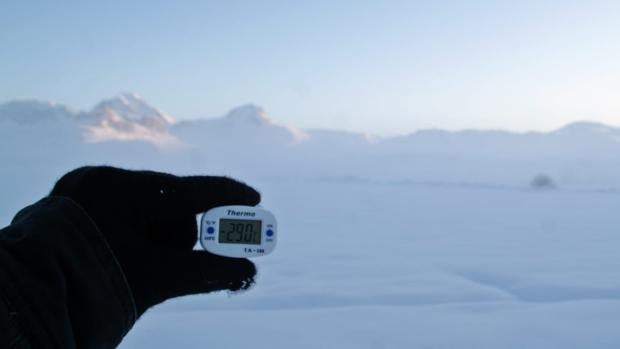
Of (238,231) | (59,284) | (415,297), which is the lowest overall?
(415,297)

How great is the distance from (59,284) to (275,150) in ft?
232

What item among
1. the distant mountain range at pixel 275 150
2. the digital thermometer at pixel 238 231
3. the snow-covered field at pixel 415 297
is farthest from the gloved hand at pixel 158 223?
the distant mountain range at pixel 275 150

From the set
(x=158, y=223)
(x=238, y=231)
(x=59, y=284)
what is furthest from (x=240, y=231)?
(x=59, y=284)

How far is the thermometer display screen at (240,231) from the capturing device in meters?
1.74

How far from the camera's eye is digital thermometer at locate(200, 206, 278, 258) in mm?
1733

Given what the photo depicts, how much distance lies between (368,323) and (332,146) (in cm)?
8010

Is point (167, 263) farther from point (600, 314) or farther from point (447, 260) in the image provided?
point (447, 260)

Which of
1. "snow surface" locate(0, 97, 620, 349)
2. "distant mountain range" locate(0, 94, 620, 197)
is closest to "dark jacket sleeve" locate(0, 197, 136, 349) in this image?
"snow surface" locate(0, 97, 620, 349)

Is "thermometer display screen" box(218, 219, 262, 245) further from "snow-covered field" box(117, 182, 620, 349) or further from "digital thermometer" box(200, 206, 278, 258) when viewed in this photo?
"snow-covered field" box(117, 182, 620, 349)

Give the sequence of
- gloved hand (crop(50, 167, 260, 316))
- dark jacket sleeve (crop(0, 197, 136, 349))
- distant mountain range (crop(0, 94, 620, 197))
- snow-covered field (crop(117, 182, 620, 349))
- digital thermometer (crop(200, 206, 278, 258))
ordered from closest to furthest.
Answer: dark jacket sleeve (crop(0, 197, 136, 349))
gloved hand (crop(50, 167, 260, 316))
digital thermometer (crop(200, 206, 278, 258))
snow-covered field (crop(117, 182, 620, 349))
distant mountain range (crop(0, 94, 620, 197))

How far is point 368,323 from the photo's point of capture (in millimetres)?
2234

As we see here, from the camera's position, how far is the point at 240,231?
178cm

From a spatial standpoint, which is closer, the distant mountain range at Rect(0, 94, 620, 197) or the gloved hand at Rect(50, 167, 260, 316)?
the gloved hand at Rect(50, 167, 260, 316)

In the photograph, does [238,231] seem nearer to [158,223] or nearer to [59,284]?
[158,223]
